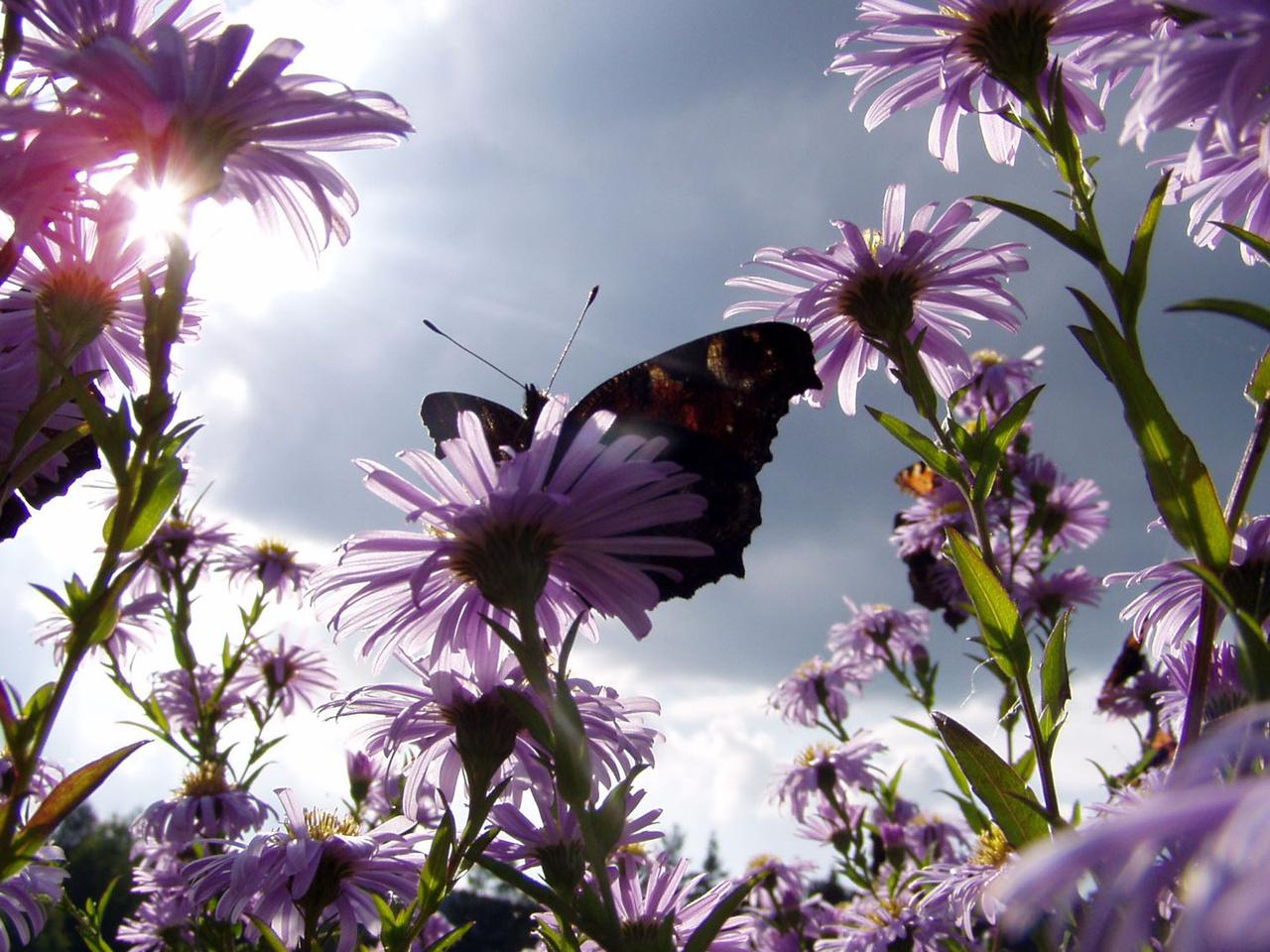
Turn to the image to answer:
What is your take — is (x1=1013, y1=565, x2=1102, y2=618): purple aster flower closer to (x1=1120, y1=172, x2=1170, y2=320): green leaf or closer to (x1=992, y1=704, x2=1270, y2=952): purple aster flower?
(x1=1120, y1=172, x2=1170, y2=320): green leaf

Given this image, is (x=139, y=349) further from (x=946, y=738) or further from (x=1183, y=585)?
(x=1183, y=585)

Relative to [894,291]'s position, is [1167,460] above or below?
below

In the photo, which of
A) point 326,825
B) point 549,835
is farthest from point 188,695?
point 549,835

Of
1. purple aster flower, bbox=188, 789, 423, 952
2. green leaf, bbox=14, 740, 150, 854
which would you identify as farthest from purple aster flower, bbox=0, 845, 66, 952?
green leaf, bbox=14, 740, 150, 854

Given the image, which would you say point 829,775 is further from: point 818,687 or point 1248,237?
point 1248,237

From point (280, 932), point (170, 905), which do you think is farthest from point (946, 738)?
point (170, 905)

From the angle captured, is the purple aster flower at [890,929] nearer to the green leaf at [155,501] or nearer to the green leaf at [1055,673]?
the green leaf at [1055,673]
